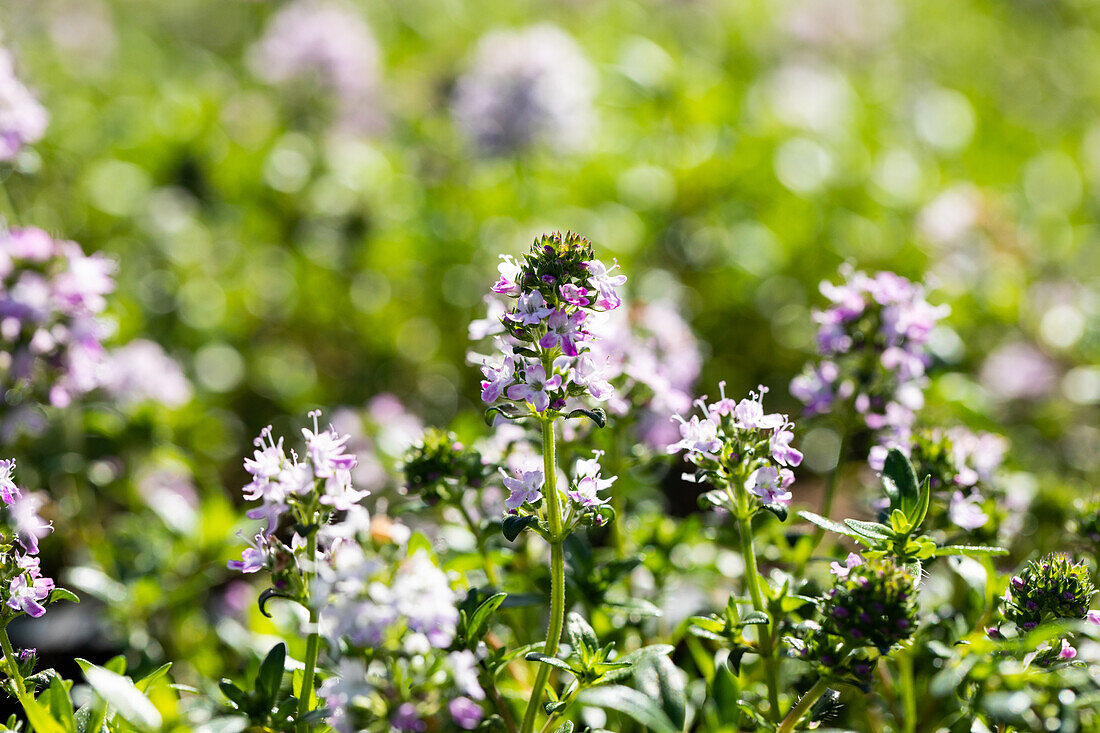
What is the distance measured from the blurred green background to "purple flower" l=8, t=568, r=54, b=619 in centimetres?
100

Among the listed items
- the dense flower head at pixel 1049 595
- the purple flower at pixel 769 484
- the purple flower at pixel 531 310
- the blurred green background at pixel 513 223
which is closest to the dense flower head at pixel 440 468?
the purple flower at pixel 531 310

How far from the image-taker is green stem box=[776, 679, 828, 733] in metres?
1.70

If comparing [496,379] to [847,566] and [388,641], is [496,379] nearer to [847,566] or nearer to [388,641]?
[388,641]

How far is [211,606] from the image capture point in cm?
338

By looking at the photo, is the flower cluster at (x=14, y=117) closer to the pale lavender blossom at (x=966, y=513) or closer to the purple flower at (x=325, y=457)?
the purple flower at (x=325, y=457)

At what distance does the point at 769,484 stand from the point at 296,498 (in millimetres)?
838

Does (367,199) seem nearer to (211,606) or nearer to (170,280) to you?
(170,280)

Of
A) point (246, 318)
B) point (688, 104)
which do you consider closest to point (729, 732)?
point (246, 318)

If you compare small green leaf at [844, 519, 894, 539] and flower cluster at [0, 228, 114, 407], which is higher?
flower cluster at [0, 228, 114, 407]

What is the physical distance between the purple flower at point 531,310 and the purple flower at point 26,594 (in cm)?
95

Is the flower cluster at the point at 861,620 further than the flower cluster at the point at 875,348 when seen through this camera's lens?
No

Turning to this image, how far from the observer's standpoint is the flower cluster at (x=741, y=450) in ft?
5.50

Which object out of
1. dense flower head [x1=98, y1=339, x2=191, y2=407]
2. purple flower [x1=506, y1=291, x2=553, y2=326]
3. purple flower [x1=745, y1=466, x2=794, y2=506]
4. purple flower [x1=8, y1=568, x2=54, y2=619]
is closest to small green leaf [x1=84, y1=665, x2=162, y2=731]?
purple flower [x1=8, y1=568, x2=54, y2=619]

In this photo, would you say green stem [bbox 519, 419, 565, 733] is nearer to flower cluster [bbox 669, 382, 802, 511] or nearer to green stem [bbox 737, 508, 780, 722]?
flower cluster [bbox 669, 382, 802, 511]
